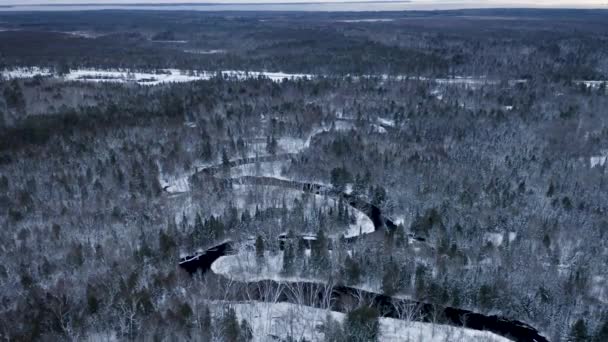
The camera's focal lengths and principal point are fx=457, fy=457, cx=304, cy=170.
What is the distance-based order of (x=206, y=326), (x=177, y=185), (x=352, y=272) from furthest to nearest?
1. (x=177, y=185)
2. (x=352, y=272)
3. (x=206, y=326)

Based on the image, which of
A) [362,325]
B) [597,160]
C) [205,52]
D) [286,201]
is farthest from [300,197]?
[205,52]

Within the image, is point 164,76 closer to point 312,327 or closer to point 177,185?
point 177,185

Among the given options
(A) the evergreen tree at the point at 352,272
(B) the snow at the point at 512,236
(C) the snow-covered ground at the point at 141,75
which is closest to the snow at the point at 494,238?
(B) the snow at the point at 512,236

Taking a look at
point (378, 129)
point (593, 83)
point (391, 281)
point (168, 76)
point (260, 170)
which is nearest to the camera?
point (391, 281)

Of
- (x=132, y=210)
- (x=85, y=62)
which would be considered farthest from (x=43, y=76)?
(x=132, y=210)

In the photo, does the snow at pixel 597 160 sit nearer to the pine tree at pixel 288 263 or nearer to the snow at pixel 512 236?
the snow at pixel 512 236

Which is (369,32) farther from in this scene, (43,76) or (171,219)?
(171,219)
